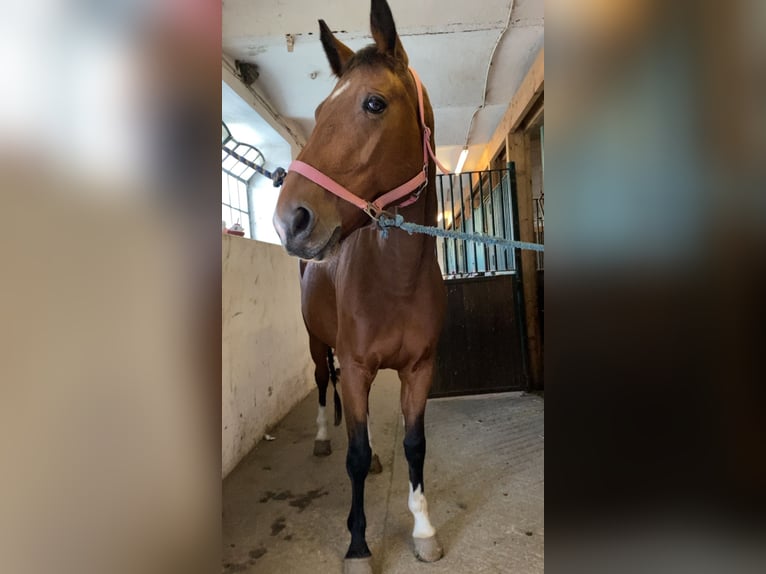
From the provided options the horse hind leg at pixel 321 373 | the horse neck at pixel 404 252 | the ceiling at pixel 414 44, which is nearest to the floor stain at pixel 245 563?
the horse hind leg at pixel 321 373

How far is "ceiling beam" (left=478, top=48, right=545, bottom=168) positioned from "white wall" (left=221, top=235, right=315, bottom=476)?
6.83 feet

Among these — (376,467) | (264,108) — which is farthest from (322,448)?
(264,108)

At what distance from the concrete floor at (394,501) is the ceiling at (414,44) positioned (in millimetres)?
2022

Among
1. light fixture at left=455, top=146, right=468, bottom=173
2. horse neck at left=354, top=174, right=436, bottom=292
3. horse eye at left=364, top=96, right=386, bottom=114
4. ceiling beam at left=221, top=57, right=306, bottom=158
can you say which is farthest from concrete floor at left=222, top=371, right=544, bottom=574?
light fixture at left=455, top=146, right=468, bottom=173

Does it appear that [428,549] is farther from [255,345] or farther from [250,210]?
[250,210]

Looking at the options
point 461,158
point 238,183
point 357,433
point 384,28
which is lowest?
point 357,433

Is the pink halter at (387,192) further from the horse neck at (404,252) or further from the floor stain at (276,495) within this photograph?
the floor stain at (276,495)

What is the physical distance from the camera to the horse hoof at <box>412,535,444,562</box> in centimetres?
126

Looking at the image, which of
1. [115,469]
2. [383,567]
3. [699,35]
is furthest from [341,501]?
[699,35]

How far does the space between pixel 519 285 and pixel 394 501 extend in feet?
6.83

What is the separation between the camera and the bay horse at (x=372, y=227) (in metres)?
0.95

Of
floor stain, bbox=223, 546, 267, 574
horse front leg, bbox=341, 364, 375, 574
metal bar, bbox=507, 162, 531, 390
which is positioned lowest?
floor stain, bbox=223, 546, 267, 574

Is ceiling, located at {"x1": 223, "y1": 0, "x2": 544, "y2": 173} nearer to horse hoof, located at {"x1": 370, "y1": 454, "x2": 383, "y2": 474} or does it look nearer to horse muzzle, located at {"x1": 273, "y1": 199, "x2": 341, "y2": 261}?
horse muzzle, located at {"x1": 273, "y1": 199, "x2": 341, "y2": 261}

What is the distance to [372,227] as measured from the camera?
127 centimetres
